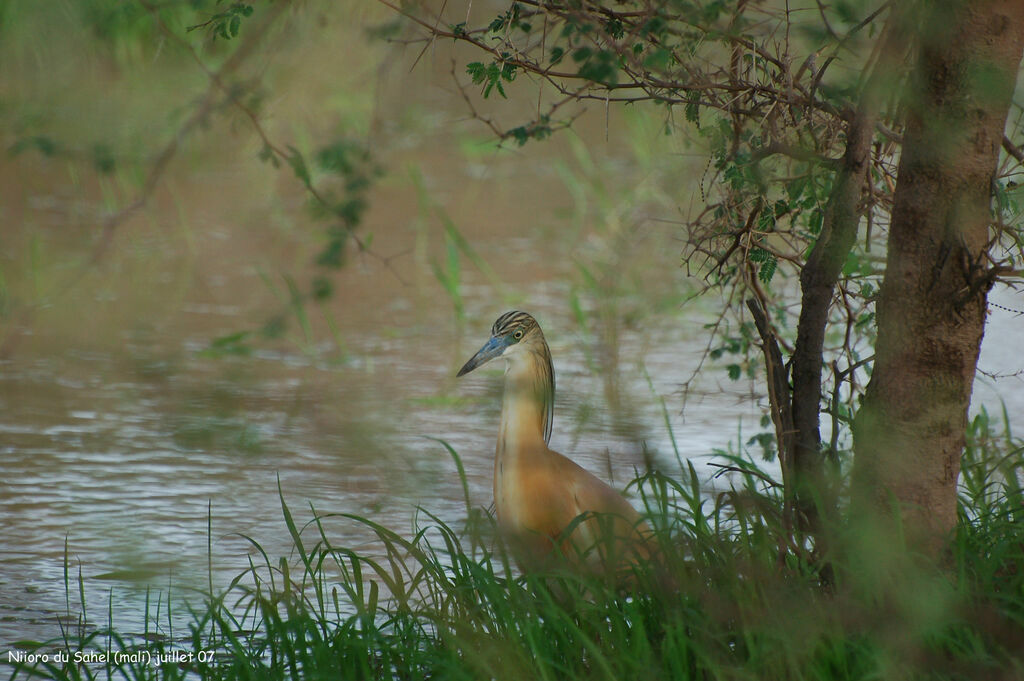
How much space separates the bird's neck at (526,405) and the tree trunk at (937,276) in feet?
2.53

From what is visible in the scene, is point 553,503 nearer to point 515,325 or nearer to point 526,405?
point 526,405

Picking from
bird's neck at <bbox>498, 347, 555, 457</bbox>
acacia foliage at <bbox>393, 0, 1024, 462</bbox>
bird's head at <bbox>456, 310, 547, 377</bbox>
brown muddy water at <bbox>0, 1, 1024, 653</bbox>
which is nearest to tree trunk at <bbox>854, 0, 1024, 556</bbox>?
acacia foliage at <bbox>393, 0, 1024, 462</bbox>

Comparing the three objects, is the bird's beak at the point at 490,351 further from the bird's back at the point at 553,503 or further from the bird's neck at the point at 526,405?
the bird's back at the point at 553,503

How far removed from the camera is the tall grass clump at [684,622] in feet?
7.18

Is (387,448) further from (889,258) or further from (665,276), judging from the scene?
(665,276)

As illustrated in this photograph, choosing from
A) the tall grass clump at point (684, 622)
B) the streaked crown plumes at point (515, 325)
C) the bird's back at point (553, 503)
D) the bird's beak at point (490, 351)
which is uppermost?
the streaked crown plumes at point (515, 325)

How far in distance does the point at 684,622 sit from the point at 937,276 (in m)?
0.77

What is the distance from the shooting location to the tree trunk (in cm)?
237

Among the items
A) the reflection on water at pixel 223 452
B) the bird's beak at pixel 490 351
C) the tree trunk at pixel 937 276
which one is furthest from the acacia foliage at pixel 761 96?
the bird's beak at pixel 490 351

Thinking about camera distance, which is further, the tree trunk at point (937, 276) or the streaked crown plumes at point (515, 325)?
the streaked crown plumes at point (515, 325)

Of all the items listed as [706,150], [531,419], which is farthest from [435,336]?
[706,150]

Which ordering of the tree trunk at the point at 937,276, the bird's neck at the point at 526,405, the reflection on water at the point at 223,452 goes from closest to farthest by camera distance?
the tree trunk at the point at 937,276 → the bird's neck at the point at 526,405 → the reflection on water at the point at 223,452

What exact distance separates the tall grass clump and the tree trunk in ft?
0.48

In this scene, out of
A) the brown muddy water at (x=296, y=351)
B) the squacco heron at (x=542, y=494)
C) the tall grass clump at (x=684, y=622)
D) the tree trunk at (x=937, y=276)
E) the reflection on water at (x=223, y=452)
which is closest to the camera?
the brown muddy water at (x=296, y=351)
